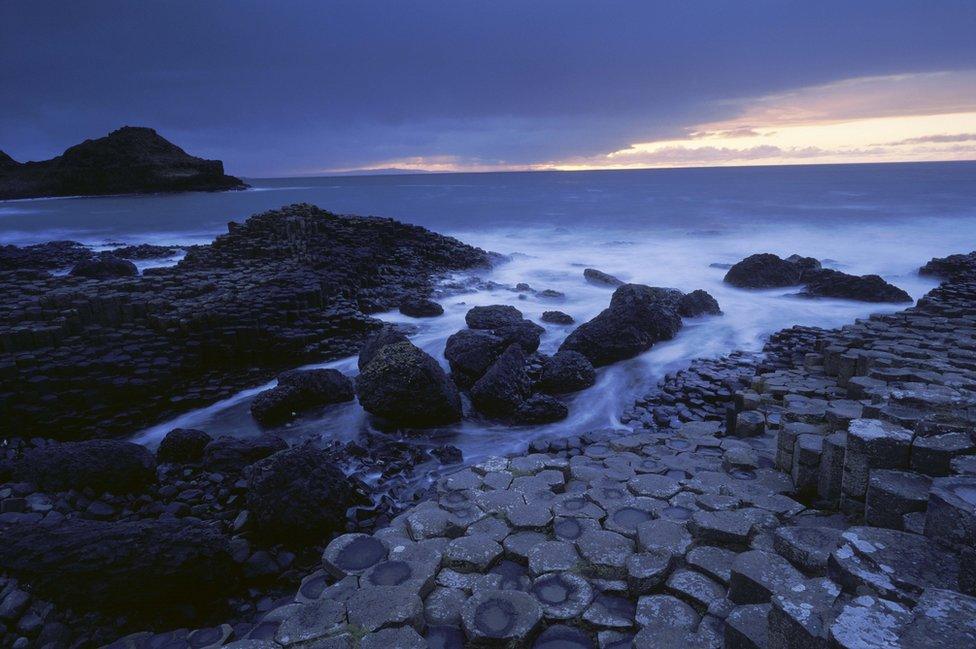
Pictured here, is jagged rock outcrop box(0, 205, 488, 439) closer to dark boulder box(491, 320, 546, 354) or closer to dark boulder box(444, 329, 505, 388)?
dark boulder box(444, 329, 505, 388)

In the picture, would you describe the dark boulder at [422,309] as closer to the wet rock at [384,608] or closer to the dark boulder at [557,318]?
the dark boulder at [557,318]

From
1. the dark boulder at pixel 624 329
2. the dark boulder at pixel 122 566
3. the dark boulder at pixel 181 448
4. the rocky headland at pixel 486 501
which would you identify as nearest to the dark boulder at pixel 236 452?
the rocky headland at pixel 486 501

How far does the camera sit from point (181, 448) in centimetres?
707

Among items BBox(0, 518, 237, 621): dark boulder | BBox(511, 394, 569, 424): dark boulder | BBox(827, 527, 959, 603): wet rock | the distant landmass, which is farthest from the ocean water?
the distant landmass

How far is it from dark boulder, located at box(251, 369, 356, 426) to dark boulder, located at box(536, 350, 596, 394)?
333 centimetres

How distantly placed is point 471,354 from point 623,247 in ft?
65.4

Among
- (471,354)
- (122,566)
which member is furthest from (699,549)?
(471,354)

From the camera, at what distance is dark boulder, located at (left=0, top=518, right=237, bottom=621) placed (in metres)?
4.22

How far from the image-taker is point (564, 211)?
47.6 m

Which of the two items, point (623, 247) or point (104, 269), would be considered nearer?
point (104, 269)

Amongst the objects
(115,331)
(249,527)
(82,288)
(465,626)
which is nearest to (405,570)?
(465,626)

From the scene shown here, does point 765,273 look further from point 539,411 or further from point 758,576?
point 758,576

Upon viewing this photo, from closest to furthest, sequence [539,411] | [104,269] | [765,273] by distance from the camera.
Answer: [539,411]
[765,273]
[104,269]

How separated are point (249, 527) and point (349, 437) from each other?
2.57 metres
